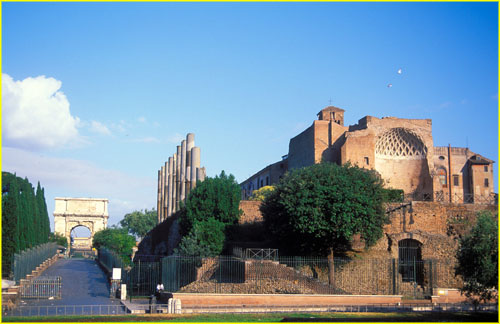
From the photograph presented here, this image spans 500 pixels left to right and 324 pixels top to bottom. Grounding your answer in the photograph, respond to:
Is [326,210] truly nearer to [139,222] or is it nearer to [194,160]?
[194,160]

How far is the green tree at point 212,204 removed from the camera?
31531mm

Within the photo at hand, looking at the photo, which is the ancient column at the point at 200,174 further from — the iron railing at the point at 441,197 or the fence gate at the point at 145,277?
the iron railing at the point at 441,197

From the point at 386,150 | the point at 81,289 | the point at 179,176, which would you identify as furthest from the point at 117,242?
the point at 386,150

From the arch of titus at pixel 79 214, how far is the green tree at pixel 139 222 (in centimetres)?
1147

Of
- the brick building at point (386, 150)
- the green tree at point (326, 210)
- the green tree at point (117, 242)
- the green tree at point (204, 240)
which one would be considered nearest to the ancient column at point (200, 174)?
the green tree at point (204, 240)

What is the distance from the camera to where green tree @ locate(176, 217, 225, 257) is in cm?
2838

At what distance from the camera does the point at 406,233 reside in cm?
2955

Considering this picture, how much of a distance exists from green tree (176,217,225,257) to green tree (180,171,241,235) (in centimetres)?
140

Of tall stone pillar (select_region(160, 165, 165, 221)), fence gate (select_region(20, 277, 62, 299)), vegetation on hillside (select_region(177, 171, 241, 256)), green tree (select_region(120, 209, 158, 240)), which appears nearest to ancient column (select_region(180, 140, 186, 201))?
vegetation on hillside (select_region(177, 171, 241, 256))

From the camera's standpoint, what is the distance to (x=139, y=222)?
93.1 m

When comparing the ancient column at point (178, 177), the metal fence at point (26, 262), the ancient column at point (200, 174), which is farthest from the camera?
the ancient column at point (178, 177)

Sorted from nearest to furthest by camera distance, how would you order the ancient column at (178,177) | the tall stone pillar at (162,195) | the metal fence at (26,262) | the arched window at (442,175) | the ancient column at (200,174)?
the metal fence at (26,262) < the ancient column at (200,174) < the ancient column at (178,177) < the arched window at (442,175) < the tall stone pillar at (162,195)

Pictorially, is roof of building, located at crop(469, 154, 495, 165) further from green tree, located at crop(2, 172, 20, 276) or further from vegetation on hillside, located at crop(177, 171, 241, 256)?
green tree, located at crop(2, 172, 20, 276)

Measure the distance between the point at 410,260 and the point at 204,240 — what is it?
1088 centimetres
